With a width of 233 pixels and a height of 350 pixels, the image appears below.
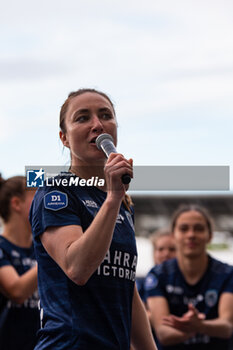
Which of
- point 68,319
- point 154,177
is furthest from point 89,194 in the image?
point 154,177

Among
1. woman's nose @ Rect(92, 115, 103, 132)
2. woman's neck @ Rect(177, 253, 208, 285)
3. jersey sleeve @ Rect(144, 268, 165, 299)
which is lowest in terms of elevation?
jersey sleeve @ Rect(144, 268, 165, 299)

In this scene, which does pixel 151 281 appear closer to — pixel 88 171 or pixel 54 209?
pixel 88 171

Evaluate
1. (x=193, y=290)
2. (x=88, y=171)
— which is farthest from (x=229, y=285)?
(x=88, y=171)

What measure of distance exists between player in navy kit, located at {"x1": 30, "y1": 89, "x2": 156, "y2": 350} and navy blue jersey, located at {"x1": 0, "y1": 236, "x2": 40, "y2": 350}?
6.18 ft

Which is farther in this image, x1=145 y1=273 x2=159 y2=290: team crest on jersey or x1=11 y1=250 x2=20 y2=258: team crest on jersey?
x1=145 y1=273 x2=159 y2=290: team crest on jersey

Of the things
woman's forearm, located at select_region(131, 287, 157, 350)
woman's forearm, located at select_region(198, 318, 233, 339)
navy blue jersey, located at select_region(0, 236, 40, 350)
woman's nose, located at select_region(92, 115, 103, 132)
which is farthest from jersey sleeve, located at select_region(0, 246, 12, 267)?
woman's nose, located at select_region(92, 115, 103, 132)

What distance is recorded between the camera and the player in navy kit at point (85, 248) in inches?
72.9

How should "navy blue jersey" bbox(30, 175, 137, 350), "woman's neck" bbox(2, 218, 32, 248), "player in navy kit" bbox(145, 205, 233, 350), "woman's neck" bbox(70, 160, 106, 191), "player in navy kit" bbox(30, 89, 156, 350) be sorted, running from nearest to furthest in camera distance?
"player in navy kit" bbox(30, 89, 156, 350)
"navy blue jersey" bbox(30, 175, 137, 350)
"woman's neck" bbox(70, 160, 106, 191)
"player in navy kit" bbox(145, 205, 233, 350)
"woman's neck" bbox(2, 218, 32, 248)

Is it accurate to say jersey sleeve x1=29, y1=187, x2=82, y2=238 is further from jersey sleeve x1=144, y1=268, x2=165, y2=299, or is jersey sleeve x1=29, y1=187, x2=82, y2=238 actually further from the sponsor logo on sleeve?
jersey sleeve x1=144, y1=268, x2=165, y2=299

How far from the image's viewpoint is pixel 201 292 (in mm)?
4164

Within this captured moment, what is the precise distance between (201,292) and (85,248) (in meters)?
2.52

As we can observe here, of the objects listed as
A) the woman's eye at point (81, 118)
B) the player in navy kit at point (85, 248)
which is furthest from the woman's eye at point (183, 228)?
the woman's eye at point (81, 118)

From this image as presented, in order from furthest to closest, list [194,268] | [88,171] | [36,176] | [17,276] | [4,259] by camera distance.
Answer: [194,268] → [4,259] → [17,276] → [36,176] → [88,171]

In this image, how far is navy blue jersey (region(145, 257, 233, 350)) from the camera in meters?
4.09
